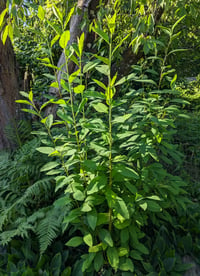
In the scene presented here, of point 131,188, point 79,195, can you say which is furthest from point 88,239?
point 131,188

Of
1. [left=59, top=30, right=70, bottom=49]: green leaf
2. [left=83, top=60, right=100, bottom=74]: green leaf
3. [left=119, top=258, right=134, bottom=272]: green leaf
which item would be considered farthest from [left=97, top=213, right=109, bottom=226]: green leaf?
[left=59, top=30, right=70, bottom=49]: green leaf

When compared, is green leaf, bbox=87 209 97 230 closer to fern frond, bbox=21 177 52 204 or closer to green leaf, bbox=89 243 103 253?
green leaf, bbox=89 243 103 253

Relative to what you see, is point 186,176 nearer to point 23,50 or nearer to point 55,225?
point 55,225

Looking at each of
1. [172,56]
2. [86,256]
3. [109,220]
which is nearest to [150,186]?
[109,220]

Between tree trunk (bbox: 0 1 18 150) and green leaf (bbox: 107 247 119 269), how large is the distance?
2.12 m

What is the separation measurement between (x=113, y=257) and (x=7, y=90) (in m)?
2.47

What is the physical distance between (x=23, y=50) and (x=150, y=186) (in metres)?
3.99

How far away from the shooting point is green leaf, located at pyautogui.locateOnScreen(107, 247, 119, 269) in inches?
58.6

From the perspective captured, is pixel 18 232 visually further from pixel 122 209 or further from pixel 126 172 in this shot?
pixel 126 172

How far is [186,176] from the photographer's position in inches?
116

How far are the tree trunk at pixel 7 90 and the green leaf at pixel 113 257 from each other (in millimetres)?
2120

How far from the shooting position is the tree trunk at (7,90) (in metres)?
3.00

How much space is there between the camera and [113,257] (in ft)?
4.94

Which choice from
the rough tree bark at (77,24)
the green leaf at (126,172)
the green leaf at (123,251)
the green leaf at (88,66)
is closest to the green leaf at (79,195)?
the green leaf at (126,172)
